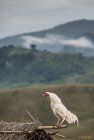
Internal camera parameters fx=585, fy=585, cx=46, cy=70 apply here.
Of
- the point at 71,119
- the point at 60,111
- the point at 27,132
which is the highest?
the point at 60,111

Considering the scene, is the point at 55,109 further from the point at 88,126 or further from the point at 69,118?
the point at 88,126

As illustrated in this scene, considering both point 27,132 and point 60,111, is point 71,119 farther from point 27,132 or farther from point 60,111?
point 27,132

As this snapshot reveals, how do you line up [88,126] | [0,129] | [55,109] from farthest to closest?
[88,126]
[0,129]
[55,109]

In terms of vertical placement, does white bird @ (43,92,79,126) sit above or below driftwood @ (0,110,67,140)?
above

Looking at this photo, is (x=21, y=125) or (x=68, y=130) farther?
(x=68, y=130)

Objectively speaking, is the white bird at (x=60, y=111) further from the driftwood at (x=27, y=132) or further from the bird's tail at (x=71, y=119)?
the driftwood at (x=27, y=132)

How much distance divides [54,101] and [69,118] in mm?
1074

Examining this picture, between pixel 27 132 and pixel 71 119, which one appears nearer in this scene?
pixel 71 119

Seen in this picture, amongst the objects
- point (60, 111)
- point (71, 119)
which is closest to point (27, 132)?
point (60, 111)

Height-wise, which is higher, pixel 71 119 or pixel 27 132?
pixel 71 119

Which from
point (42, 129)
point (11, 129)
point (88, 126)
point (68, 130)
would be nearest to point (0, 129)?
point (11, 129)

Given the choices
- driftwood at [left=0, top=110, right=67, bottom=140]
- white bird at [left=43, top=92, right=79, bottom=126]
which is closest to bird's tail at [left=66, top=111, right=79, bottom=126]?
white bird at [left=43, top=92, right=79, bottom=126]

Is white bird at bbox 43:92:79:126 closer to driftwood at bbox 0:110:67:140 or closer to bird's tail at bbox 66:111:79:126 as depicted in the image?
bird's tail at bbox 66:111:79:126

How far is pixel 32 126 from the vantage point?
28.8 meters
